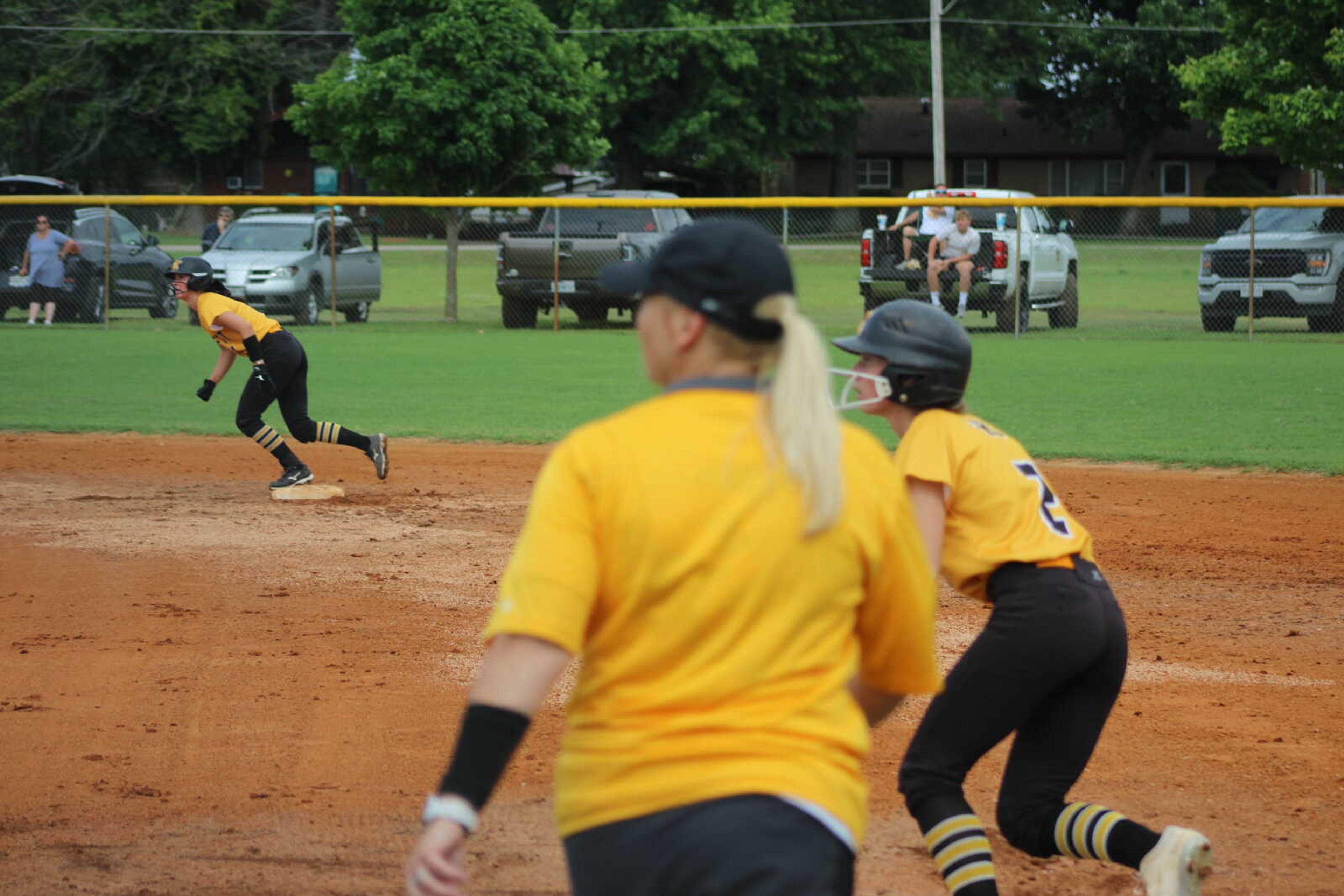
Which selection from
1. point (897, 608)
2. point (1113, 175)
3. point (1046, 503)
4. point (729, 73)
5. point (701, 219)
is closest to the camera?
point (897, 608)

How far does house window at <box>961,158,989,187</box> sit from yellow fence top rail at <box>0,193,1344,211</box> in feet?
127

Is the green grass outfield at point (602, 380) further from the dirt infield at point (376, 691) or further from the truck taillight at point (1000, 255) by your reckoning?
the dirt infield at point (376, 691)

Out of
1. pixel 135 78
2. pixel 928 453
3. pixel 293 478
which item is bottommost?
pixel 293 478

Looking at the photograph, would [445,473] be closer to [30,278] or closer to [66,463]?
[66,463]

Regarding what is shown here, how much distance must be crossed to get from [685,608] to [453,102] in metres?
25.1

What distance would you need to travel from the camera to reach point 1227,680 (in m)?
6.61

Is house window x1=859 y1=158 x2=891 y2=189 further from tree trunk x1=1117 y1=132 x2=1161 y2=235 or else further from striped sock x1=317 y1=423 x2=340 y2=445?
striped sock x1=317 y1=423 x2=340 y2=445

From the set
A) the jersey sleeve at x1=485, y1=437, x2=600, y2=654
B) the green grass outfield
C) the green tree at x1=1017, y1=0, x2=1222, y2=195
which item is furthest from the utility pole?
the jersey sleeve at x1=485, y1=437, x2=600, y2=654

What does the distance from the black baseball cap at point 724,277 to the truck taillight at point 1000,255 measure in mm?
20263

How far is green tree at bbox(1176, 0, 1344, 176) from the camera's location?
23766 mm

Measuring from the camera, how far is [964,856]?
360 cm

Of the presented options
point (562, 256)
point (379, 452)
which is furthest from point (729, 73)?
point (379, 452)

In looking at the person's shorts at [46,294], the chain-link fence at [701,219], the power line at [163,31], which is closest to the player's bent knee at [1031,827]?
the chain-link fence at [701,219]

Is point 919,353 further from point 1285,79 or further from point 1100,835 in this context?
point 1285,79
